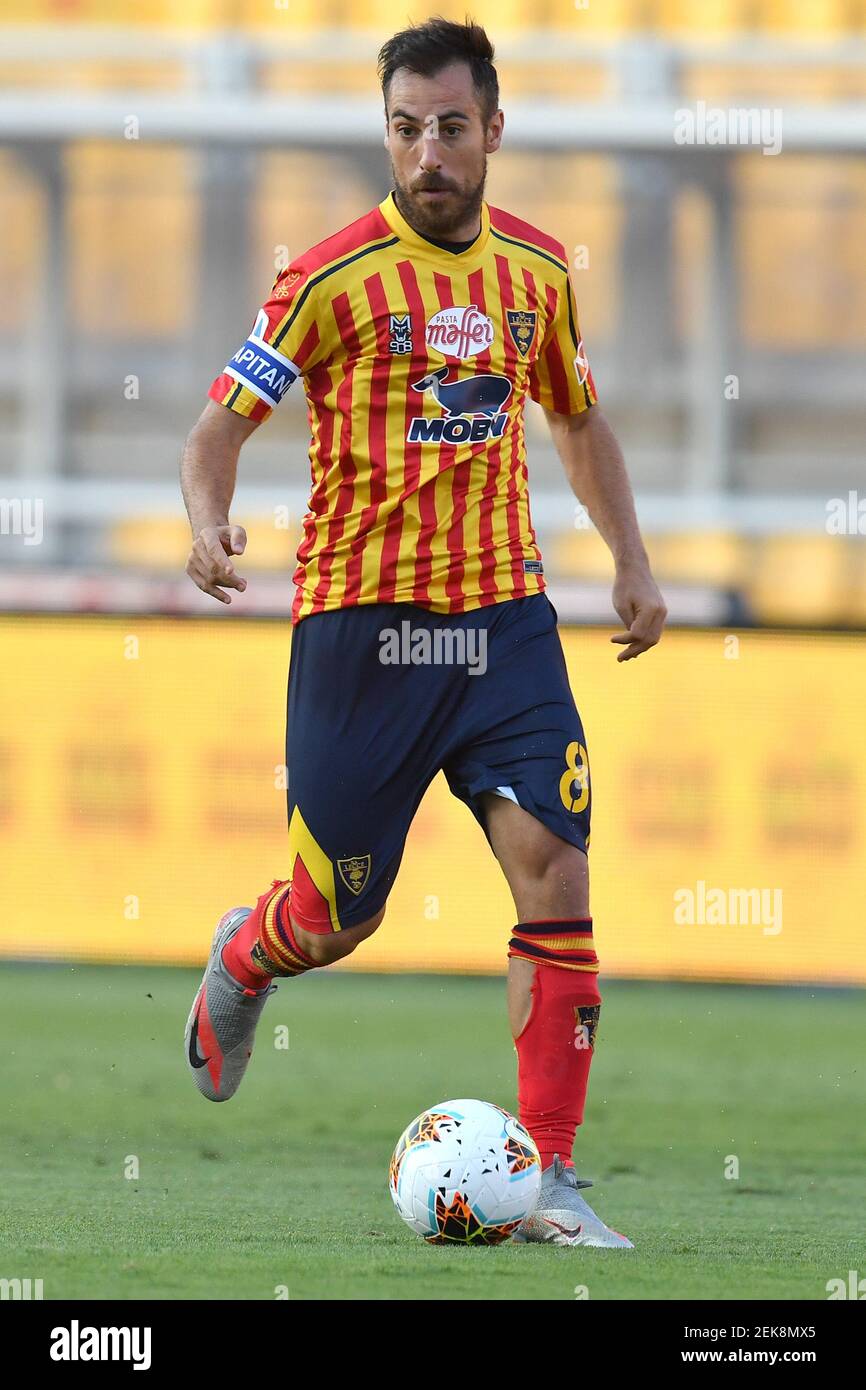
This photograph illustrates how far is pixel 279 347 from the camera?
4.29 metres

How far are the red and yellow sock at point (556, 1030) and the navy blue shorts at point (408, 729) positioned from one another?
204 millimetres

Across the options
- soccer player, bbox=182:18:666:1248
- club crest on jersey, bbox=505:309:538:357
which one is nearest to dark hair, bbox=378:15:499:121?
soccer player, bbox=182:18:666:1248

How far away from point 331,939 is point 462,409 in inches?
45.3

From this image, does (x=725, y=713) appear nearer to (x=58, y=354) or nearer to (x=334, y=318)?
(x=334, y=318)

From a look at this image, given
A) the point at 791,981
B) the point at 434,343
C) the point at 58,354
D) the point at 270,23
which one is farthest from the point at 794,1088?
the point at 270,23

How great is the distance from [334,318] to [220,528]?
52 cm

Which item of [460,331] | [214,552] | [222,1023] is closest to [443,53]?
[460,331]

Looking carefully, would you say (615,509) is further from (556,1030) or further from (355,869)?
(556,1030)

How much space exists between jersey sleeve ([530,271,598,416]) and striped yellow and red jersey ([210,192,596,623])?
0.18m

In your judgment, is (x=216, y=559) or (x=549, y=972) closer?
(x=216, y=559)

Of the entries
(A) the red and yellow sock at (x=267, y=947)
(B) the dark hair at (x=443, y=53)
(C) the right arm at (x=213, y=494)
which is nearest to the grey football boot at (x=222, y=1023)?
(A) the red and yellow sock at (x=267, y=947)

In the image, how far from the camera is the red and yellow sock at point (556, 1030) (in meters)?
4.28
